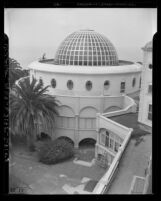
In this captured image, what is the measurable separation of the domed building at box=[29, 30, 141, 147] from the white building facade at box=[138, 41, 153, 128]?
598 cm

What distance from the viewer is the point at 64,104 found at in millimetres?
24219

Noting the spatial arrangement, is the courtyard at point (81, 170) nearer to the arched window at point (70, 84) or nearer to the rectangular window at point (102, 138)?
the rectangular window at point (102, 138)

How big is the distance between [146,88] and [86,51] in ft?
37.5

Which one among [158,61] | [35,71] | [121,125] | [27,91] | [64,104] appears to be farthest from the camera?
[35,71]

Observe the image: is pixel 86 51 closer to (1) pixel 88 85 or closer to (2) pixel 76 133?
(1) pixel 88 85

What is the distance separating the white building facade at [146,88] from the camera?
1548cm

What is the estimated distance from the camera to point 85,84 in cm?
2470

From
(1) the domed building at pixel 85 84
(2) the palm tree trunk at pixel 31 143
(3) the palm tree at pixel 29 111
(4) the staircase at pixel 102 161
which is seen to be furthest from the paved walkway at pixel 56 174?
(1) the domed building at pixel 85 84

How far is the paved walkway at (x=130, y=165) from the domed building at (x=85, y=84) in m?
8.81

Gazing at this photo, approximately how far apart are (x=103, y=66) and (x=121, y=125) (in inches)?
385

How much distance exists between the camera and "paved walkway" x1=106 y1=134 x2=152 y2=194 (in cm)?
1065

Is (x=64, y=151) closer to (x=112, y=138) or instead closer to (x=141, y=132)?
(x=112, y=138)

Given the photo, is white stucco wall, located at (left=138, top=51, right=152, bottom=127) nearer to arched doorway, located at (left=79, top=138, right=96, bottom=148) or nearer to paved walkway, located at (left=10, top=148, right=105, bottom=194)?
paved walkway, located at (left=10, top=148, right=105, bottom=194)
